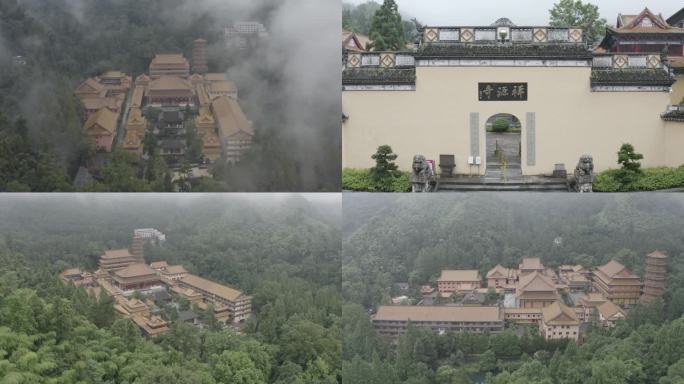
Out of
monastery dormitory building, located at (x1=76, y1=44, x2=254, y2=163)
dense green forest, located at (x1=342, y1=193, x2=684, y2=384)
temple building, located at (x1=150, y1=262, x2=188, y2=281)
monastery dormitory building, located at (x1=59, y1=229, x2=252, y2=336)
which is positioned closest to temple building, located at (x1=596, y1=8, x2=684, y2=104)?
dense green forest, located at (x1=342, y1=193, x2=684, y2=384)

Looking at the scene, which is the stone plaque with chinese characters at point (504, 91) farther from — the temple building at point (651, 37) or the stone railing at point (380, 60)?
the temple building at point (651, 37)

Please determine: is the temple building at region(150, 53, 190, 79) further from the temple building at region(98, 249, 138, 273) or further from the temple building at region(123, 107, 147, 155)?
the temple building at region(98, 249, 138, 273)

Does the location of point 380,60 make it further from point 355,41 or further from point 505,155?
point 505,155

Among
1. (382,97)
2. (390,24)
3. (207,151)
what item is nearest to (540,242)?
(382,97)

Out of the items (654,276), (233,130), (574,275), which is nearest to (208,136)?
(233,130)

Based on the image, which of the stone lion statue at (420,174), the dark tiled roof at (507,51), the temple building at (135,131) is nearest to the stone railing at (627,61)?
the dark tiled roof at (507,51)

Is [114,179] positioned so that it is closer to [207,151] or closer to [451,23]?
[207,151]
